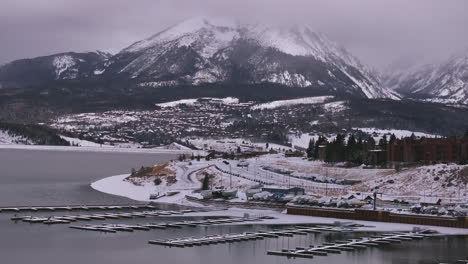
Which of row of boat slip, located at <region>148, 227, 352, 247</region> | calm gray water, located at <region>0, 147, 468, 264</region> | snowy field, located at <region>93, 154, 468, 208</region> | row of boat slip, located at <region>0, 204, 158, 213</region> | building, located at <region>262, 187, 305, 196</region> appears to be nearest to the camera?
calm gray water, located at <region>0, 147, 468, 264</region>

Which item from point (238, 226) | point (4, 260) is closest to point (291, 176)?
point (238, 226)

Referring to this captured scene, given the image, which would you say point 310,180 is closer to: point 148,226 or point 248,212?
point 248,212

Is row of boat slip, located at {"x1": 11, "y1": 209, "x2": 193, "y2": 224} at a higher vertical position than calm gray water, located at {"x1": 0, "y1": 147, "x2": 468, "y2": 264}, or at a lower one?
higher

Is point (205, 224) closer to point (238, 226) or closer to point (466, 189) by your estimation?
point (238, 226)

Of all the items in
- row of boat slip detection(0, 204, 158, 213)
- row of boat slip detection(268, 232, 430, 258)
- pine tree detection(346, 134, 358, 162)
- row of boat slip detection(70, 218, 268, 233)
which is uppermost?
pine tree detection(346, 134, 358, 162)

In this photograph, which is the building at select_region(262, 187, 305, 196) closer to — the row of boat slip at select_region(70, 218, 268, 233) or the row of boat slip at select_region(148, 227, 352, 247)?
the row of boat slip at select_region(70, 218, 268, 233)

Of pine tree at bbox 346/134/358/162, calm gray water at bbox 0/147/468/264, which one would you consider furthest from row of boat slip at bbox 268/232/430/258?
pine tree at bbox 346/134/358/162
